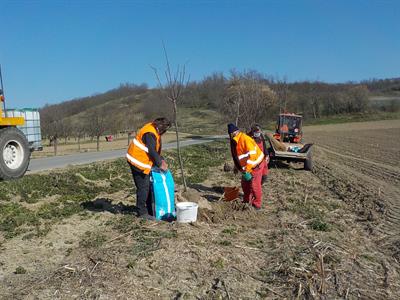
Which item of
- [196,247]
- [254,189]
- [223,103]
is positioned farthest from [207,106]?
[196,247]

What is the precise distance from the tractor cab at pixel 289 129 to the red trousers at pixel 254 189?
9266mm

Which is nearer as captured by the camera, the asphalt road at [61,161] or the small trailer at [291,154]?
the asphalt road at [61,161]

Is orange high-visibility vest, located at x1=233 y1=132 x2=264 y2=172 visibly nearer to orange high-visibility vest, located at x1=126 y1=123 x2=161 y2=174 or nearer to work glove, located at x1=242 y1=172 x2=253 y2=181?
work glove, located at x1=242 y1=172 x2=253 y2=181

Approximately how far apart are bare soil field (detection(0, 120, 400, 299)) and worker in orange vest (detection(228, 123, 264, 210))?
0.39m

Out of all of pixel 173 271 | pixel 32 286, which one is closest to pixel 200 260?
pixel 173 271

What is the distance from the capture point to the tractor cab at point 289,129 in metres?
18.0

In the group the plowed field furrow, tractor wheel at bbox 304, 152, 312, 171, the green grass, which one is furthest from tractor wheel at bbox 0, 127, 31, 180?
the plowed field furrow

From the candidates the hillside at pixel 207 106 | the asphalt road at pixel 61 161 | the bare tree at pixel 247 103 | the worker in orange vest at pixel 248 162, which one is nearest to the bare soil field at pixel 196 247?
the worker in orange vest at pixel 248 162

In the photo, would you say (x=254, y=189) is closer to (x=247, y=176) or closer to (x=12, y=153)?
(x=247, y=176)

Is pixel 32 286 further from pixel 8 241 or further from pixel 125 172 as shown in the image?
pixel 125 172

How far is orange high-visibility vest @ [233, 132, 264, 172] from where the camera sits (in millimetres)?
8305

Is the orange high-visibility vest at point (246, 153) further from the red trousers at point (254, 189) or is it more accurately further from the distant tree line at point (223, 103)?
the distant tree line at point (223, 103)

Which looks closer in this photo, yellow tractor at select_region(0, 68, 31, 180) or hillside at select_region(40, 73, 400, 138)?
yellow tractor at select_region(0, 68, 31, 180)

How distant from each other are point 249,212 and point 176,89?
3769mm
